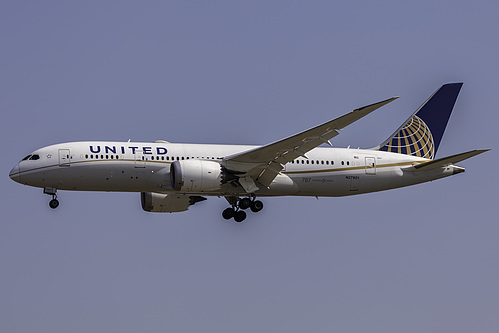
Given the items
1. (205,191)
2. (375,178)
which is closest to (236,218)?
(205,191)

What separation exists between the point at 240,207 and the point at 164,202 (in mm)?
5108

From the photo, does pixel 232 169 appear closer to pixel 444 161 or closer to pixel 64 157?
pixel 64 157

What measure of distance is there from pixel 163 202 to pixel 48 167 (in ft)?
26.2

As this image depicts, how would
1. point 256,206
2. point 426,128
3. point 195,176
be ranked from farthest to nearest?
point 426,128 < point 256,206 < point 195,176

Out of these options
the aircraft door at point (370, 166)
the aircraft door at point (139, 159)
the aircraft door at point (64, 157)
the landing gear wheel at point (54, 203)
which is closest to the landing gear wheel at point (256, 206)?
the aircraft door at point (370, 166)

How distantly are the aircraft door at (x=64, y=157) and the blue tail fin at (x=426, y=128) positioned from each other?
16.8m

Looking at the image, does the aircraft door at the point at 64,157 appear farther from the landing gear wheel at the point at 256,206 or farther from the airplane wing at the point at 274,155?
the landing gear wheel at the point at 256,206

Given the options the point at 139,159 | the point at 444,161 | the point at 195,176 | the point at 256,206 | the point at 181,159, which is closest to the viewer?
the point at 195,176

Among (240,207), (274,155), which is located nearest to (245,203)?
(240,207)

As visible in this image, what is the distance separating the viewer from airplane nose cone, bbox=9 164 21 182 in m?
44.6

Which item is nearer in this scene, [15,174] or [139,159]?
[139,159]

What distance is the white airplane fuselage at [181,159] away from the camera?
44094 millimetres

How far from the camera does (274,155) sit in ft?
146

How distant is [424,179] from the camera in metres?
49.0
